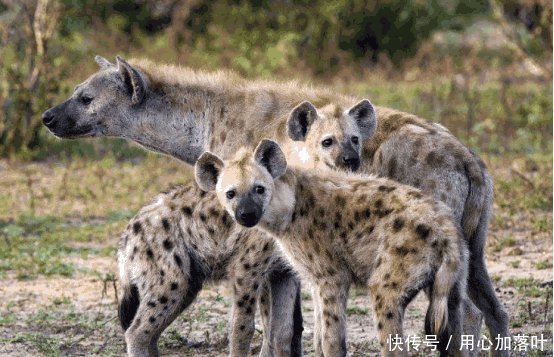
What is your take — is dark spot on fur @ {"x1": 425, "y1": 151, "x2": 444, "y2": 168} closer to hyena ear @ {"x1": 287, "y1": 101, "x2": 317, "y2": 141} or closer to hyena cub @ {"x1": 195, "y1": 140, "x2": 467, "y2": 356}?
hyena cub @ {"x1": 195, "y1": 140, "x2": 467, "y2": 356}

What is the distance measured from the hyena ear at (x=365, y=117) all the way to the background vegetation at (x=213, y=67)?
992 mm

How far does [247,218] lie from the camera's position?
4.66 m

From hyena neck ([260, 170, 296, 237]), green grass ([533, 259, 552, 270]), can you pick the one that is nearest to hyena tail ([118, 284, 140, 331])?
hyena neck ([260, 170, 296, 237])

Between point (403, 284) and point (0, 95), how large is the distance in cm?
667

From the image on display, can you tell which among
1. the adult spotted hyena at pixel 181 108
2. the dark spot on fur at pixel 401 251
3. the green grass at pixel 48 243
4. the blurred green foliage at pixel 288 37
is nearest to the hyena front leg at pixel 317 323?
the dark spot on fur at pixel 401 251

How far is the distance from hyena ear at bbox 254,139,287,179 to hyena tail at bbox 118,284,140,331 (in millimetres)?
792

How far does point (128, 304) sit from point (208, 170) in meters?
0.69

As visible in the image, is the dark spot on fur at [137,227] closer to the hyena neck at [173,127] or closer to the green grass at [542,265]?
the hyena neck at [173,127]

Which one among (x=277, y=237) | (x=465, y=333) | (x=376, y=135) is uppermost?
(x=376, y=135)

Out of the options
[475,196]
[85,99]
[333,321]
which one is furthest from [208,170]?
[85,99]

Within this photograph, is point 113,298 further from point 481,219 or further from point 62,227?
point 481,219

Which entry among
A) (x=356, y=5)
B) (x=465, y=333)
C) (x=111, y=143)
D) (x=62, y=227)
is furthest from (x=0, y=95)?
(x=465, y=333)

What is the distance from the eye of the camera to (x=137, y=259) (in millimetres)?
5055

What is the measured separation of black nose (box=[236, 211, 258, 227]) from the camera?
4.65 metres
